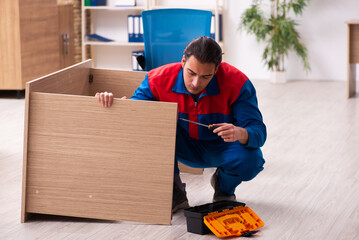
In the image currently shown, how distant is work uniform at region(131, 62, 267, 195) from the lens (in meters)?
2.26

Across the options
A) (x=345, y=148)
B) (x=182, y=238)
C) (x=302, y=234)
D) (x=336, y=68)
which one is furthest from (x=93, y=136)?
(x=336, y=68)

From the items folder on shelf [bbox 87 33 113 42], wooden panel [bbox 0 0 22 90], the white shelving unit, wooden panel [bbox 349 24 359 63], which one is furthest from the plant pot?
wooden panel [bbox 0 0 22 90]

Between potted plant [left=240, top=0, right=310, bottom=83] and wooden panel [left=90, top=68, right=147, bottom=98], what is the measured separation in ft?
9.97

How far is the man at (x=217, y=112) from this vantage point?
2.22 meters

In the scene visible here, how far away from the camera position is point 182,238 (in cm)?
216

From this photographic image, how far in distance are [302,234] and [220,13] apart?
13.6 feet

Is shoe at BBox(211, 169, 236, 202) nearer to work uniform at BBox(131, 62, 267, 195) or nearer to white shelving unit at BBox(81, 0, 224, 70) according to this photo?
work uniform at BBox(131, 62, 267, 195)

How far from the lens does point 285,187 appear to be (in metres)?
2.79

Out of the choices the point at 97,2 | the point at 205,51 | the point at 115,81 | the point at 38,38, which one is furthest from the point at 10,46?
the point at 205,51

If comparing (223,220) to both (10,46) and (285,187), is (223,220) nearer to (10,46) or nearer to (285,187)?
(285,187)

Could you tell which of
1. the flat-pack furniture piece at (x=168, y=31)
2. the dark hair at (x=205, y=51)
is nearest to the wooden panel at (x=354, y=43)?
the flat-pack furniture piece at (x=168, y=31)

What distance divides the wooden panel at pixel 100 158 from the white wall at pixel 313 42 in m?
4.11

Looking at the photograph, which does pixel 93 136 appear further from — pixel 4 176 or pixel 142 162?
pixel 4 176

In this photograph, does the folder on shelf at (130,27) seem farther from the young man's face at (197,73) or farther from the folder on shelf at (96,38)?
the young man's face at (197,73)
